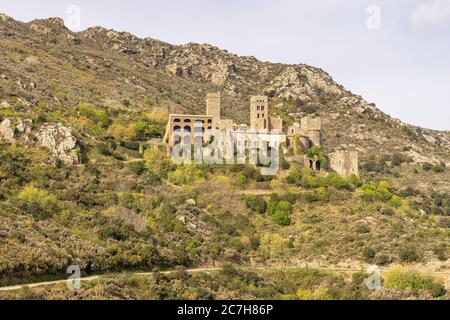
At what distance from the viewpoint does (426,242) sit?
48125mm

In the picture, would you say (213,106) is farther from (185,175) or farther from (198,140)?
(185,175)

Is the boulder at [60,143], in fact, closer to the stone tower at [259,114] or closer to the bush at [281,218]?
the bush at [281,218]

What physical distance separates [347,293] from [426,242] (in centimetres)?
1315

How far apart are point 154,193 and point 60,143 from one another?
9.22 m

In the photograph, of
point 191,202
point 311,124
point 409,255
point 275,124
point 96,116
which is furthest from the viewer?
point 96,116

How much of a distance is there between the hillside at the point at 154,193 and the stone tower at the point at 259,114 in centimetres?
591

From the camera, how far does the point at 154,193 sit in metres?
54.0

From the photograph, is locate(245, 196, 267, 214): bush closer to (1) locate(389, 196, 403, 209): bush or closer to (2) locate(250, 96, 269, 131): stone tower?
(2) locate(250, 96, 269, 131): stone tower

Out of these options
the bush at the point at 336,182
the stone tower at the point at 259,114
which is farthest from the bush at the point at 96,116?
the bush at the point at 336,182

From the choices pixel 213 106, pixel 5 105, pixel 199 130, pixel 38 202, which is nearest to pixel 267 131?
pixel 199 130

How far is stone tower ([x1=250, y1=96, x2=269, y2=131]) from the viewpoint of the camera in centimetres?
6538

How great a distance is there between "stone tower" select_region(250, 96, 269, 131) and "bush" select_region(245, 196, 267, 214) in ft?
36.0

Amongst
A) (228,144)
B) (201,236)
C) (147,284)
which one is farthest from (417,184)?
(147,284)
